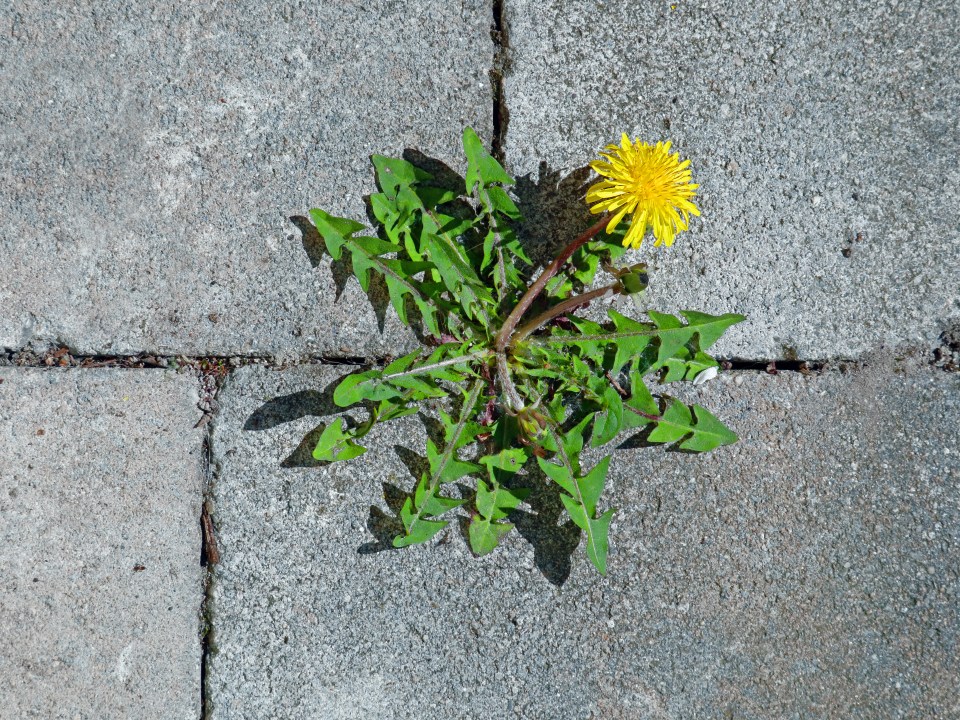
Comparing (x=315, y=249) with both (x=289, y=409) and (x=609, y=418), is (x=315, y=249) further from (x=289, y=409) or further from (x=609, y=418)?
(x=609, y=418)

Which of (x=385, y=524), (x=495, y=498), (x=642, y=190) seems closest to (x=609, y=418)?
(x=495, y=498)

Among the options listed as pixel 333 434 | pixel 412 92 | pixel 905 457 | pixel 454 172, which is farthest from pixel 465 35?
pixel 905 457

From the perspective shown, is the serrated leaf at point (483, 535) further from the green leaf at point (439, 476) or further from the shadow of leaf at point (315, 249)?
the shadow of leaf at point (315, 249)

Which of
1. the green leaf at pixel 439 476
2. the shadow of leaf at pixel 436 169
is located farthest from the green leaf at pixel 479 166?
the green leaf at pixel 439 476

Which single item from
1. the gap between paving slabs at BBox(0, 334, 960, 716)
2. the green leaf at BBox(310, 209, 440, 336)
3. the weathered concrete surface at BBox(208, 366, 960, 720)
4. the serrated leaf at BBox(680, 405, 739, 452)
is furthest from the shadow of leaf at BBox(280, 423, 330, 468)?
the serrated leaf at BBox(680, 405, 739, 452)

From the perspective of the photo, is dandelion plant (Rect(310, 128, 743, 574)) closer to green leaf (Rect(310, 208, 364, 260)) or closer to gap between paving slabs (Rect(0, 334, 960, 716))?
Result: green leaf (Rect(310, 208, 364, 260))

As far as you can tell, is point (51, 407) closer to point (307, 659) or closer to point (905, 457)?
point (307, 659)
